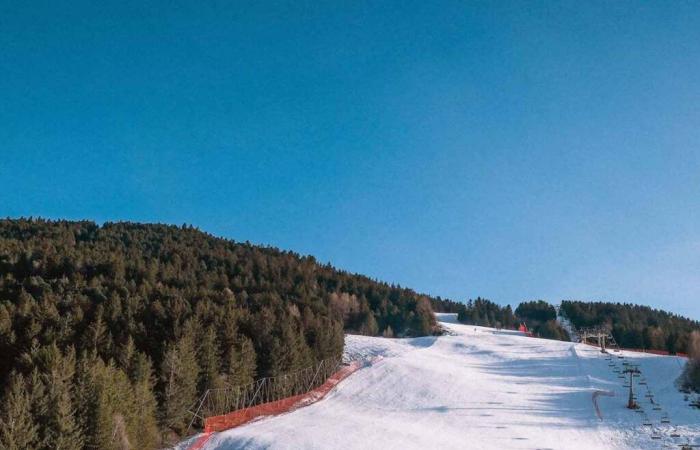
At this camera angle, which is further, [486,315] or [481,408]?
[486,315]

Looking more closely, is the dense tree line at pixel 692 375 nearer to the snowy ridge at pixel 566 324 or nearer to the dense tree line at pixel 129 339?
the dense tree line at pixel 129 339

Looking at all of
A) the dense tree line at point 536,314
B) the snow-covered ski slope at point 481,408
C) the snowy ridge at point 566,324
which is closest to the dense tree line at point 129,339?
the snow-covered ski slope at point 481,408

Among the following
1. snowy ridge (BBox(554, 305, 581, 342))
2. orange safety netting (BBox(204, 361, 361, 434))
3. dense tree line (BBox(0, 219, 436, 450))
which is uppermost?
snowy ridge (BBox(554, 305, 581, 342))

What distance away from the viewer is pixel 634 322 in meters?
125

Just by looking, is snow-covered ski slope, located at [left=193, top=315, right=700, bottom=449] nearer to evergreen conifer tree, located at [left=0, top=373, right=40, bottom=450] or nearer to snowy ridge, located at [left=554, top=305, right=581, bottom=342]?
evergreen conifer tree, located at [left=0, top=373, right=40, bottom=450]

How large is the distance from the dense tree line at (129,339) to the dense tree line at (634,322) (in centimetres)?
3379

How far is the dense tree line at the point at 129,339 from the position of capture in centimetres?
2898

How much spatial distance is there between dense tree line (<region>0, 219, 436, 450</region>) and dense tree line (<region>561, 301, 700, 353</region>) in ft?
111

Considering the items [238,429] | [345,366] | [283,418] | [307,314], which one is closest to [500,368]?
[345,366]

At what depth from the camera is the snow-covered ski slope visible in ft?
123

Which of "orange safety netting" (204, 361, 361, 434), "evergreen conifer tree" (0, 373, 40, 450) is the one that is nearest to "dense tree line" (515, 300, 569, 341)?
"orange safety netting" (204, 361, 361, 434)

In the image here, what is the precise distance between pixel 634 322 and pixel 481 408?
8993cm

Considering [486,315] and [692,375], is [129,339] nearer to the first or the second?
[692,375]

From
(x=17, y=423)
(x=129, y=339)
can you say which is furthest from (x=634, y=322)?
(x=17, y=423)
